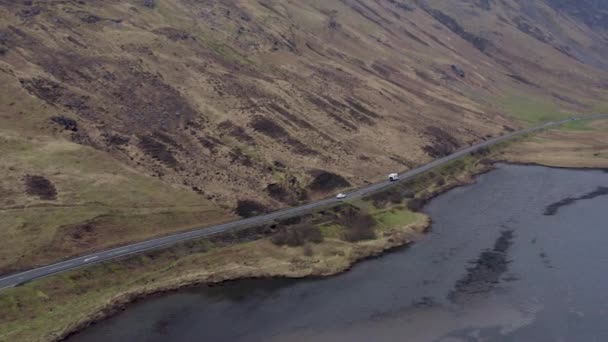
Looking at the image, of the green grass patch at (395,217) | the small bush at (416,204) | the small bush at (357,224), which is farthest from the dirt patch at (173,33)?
Result: the green grass patch at (395,217)

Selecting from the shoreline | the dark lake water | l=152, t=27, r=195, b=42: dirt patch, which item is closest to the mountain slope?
l=152, t=27, r=195, b=42: dirt patch

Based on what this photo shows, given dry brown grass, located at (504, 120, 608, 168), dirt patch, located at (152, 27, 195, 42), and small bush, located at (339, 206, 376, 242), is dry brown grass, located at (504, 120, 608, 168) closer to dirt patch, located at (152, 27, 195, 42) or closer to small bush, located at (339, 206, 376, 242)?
small bush, located at (339, 206, 376, 242)

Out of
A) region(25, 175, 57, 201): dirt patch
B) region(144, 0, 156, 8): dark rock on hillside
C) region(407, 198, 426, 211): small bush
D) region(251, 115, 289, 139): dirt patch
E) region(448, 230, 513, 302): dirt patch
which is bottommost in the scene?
region(25, 175, 57, 201): dirt patch

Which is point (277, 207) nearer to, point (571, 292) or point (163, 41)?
point (571, 292)

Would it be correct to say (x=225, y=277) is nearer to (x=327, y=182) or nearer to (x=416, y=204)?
(x=327, y=182)

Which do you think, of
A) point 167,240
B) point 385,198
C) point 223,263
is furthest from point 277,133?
point 223,263

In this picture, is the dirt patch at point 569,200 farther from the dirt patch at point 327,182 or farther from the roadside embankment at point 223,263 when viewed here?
the dirt patch at point 327,182
